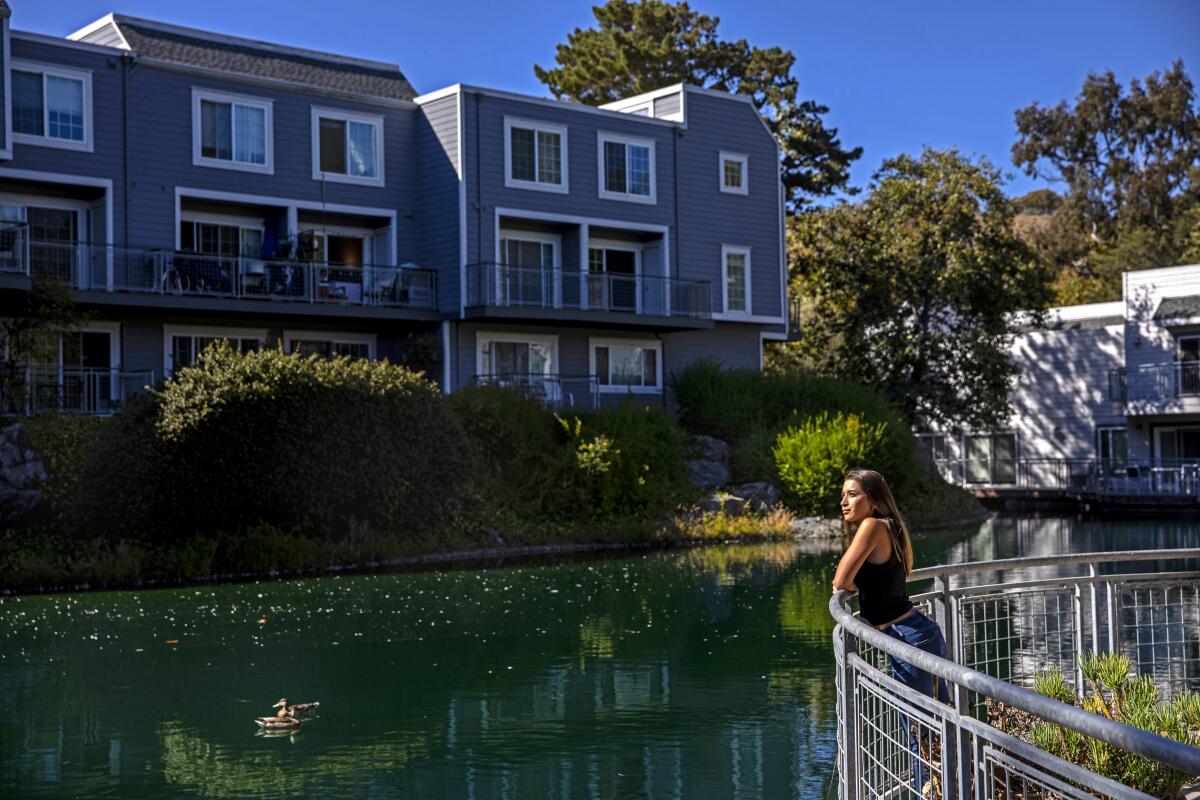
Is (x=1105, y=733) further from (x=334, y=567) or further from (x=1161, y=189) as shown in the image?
(x=1161, y=189)

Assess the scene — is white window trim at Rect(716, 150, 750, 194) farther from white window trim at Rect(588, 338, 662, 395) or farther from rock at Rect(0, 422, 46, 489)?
rock at Rect(0, 422, 46, 489)

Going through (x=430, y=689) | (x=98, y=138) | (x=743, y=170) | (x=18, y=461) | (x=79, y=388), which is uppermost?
(x=743, y=170)

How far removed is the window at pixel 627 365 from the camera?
1658 inches

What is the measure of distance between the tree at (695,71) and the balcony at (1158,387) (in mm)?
14937

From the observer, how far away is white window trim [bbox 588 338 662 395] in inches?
1647

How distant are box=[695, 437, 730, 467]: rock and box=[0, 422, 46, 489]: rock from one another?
16.5 meters

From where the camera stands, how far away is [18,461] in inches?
1051

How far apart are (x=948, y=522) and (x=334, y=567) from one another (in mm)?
17300

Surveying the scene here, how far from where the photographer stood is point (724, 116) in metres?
45.2

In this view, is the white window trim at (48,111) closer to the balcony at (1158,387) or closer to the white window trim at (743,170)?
the white window trim at (743,170)

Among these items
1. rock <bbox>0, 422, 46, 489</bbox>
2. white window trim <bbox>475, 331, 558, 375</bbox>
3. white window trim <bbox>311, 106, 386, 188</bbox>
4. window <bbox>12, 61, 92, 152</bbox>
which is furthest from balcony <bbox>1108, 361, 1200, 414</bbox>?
rock <bbox>0, 422, 46, 489</bbox>

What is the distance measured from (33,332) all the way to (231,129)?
316 inches

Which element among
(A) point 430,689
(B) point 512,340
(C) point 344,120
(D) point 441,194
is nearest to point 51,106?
(C) point 344,120

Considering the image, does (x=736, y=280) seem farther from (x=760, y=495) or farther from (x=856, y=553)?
(x=856, y=553)
